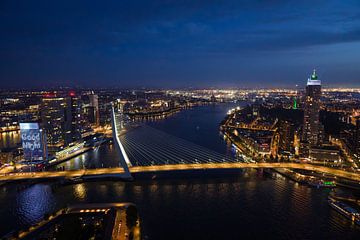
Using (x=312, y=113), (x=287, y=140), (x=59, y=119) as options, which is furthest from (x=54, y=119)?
(x=312, y=113)

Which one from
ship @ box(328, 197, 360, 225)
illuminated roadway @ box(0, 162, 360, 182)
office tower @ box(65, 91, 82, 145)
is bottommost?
ship @ box(328, 197, 360, 225)

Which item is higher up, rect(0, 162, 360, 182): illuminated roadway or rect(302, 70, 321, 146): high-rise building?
rect(302, 70, 321, 146): high-rise building

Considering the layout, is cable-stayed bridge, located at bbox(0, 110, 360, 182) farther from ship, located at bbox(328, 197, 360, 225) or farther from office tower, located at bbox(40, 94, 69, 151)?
office tower, located at bbox(40, 94, 69, 151)

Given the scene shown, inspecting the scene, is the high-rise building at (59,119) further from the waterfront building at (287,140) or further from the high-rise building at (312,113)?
the high-rise building at (312,113)

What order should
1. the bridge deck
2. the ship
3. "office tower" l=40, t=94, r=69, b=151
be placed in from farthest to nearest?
1. "office tower" l=40, t=94, r=69, b=151
2. the bridge deck
3. the ship

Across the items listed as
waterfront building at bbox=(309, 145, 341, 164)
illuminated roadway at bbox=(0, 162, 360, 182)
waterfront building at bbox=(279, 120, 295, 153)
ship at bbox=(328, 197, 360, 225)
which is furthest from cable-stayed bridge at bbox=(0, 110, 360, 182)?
waterfront building at bbox=(279, 120, 295, 153)

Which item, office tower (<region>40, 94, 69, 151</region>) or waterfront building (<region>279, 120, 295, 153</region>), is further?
waterfront building (<region>279, 120, 295, 153</region>)
